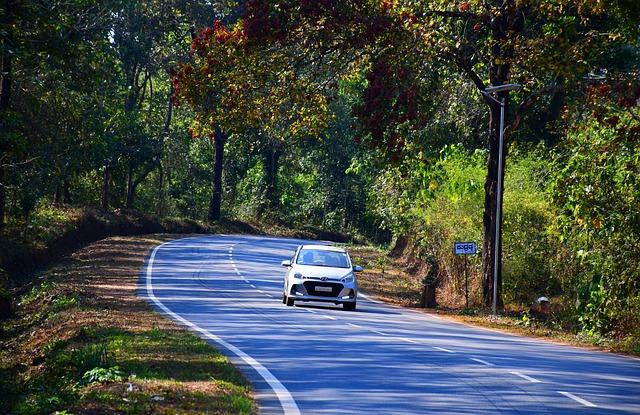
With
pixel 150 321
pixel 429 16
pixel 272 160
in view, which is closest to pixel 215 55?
pixel 429 16

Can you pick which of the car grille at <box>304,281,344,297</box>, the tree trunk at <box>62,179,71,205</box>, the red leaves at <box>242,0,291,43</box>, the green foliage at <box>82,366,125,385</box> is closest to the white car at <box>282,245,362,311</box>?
the car grille at <box>304,281,344,297</box>

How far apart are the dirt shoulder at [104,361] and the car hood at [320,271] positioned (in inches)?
162

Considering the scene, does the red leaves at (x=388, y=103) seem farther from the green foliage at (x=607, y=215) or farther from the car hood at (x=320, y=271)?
the green foliage at (x=607, y=215)

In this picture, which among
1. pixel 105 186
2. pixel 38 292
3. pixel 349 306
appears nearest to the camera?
pixel 349 306

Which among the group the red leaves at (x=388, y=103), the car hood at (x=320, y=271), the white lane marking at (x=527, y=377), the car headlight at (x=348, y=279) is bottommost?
the white lane marking at (x=527, y=377)

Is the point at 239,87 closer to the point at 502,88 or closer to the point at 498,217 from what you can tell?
the point at 502,88

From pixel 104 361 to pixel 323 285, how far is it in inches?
552

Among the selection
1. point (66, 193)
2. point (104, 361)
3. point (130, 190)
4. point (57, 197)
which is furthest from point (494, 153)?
point (130, 190)

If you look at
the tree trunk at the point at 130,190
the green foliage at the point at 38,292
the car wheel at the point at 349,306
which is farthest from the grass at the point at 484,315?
the tree trunk at the point at 130,190

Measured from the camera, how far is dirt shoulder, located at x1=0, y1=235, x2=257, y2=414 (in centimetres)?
1271

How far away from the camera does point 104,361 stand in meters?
16.0

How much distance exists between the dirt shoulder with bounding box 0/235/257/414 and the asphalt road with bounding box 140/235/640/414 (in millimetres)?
537

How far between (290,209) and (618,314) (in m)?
64.2

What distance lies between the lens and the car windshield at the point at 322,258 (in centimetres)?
3050
